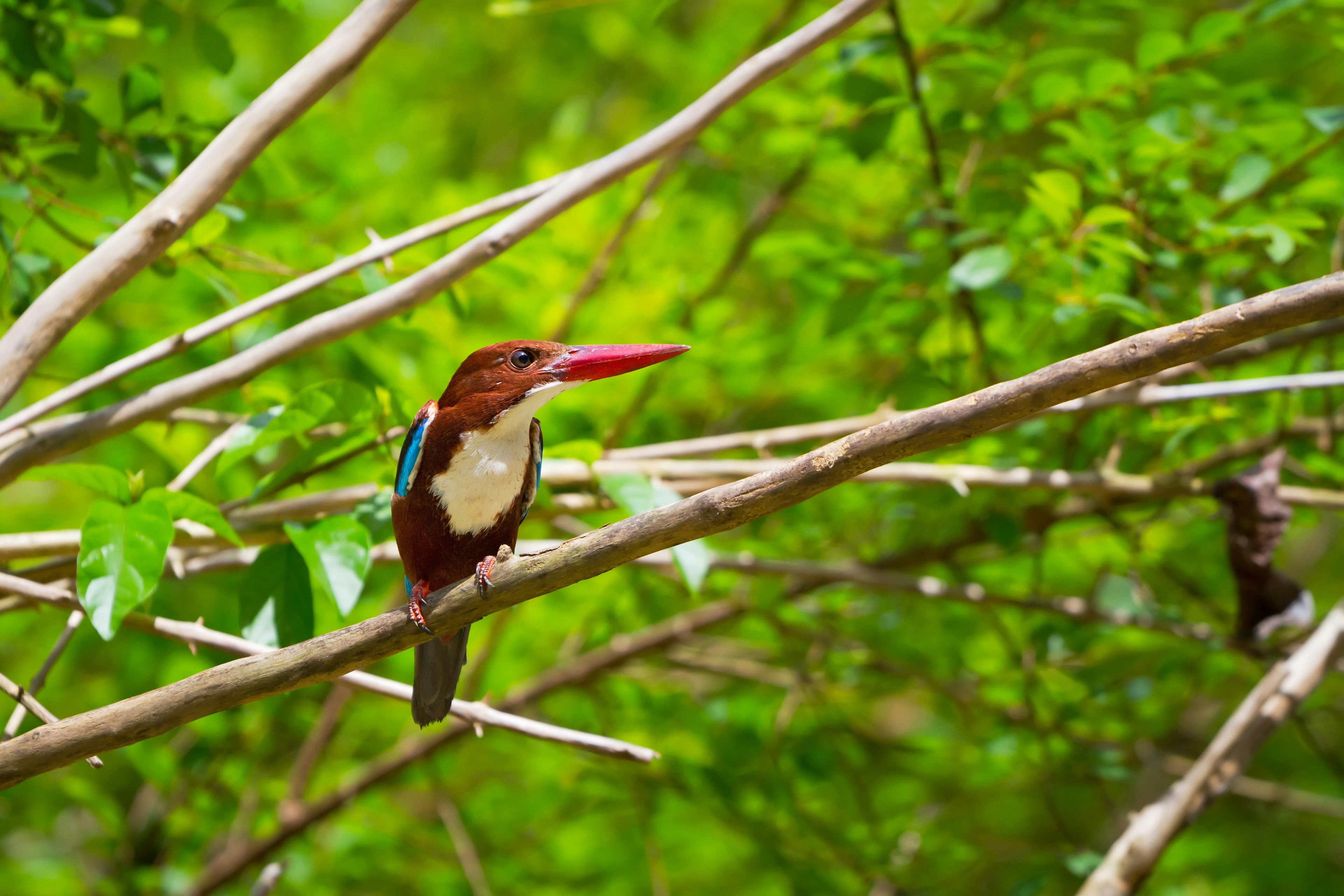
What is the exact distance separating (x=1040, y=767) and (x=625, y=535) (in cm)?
264

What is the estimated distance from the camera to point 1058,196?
2566 mm

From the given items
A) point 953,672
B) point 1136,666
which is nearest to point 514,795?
point 953,672

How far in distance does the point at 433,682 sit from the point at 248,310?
3.02 feet

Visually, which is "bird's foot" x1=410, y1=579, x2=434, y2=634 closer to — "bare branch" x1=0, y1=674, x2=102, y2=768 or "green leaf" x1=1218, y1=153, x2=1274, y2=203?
"bare branch" x1=0, y1=674, x2=102, y2=768

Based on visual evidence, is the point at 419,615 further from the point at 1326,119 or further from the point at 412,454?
the point at 1326,119

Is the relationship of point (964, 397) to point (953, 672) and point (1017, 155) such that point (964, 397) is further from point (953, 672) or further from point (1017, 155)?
point (953, 672)

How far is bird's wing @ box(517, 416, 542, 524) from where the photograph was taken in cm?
246

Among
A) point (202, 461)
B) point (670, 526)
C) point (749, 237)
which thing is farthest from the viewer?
point (749, 237)

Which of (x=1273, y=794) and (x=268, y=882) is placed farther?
(x=1273, y=794)

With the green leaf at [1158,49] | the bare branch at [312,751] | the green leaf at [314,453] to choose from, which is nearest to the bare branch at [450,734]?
the bare branch at [312,751]

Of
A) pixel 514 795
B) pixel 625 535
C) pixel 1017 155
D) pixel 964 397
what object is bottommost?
pixel 514 795

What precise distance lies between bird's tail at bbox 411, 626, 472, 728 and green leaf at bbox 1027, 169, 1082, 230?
172 cm

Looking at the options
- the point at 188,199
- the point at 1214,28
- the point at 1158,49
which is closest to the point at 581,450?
the point at 188,199

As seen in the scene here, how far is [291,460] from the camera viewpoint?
2541mm
